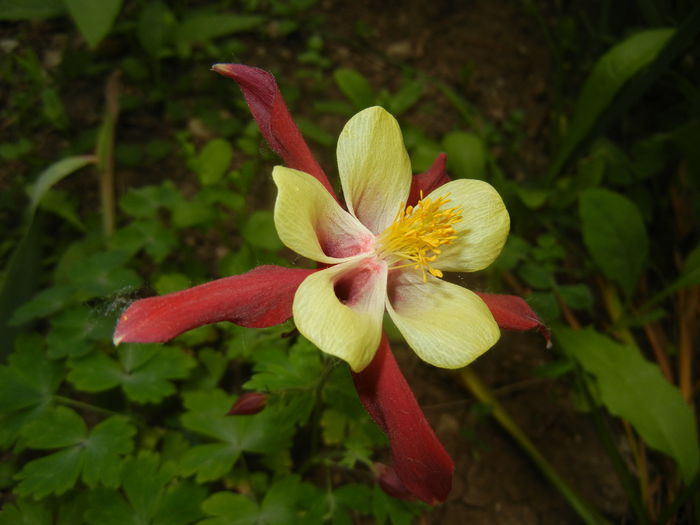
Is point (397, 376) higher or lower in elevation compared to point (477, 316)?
lower

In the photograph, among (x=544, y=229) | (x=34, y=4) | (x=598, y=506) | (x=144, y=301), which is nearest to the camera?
(x=144, y=301)

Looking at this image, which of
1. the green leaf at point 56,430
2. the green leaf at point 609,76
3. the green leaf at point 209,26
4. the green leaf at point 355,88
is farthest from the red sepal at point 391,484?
the green leaf at point 209,26

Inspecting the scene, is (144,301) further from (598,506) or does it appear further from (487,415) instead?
(598,506)

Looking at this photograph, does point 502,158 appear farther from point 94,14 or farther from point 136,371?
point 136,371

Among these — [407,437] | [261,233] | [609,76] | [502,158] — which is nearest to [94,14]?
[261,233]

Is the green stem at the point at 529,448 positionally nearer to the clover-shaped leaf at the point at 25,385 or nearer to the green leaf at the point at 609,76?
the green leaf at the point at 609,76

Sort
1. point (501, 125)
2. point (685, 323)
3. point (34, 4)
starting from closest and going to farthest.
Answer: point (34, 4) < point (685, 323) < point (501, 125)

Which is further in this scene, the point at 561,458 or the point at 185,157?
the point at 185,157

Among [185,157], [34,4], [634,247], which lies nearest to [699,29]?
[634,247]
